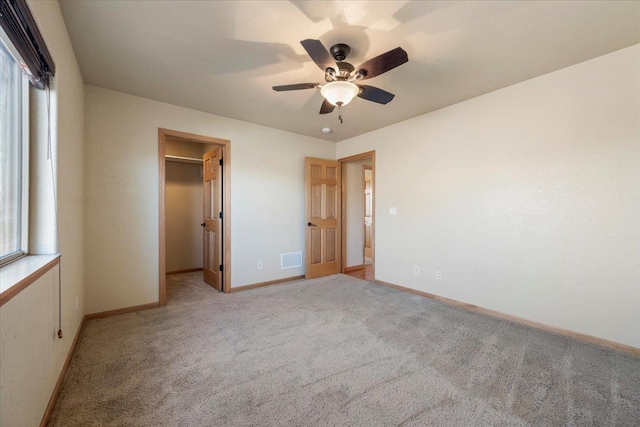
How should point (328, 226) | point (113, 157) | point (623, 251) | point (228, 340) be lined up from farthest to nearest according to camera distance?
point (328, 226)
point (113, 157)
point (228, 340)
point (623, 251)

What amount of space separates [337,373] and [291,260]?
263 centimetres

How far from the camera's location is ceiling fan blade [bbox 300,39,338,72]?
5.37ft

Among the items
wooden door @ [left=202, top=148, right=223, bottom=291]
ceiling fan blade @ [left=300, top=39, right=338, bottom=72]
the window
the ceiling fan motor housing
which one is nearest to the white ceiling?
the ceiling fan motor housing

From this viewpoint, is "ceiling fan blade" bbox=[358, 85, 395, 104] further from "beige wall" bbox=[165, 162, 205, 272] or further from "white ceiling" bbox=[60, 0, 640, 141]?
"beige wall" bbox=[165, 162, 205, 272]

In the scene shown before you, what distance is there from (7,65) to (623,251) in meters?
4.33

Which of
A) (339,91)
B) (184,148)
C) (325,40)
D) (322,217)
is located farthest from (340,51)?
(184,148)

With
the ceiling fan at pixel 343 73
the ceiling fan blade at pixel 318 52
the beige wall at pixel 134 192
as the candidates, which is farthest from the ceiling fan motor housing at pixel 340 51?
the beige wall at pixel 134 192

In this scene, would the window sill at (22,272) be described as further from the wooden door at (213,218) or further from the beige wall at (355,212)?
the beige wall at (355,212)

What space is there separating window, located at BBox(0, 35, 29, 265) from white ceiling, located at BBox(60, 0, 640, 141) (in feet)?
2.21

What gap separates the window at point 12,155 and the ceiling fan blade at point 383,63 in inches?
75.2

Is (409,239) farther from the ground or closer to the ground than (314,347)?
farther from the ground

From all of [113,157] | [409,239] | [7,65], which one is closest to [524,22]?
[409,239]

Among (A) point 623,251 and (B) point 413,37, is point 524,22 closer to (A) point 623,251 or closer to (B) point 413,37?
(B) point 413,37

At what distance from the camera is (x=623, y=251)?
2201 mm
